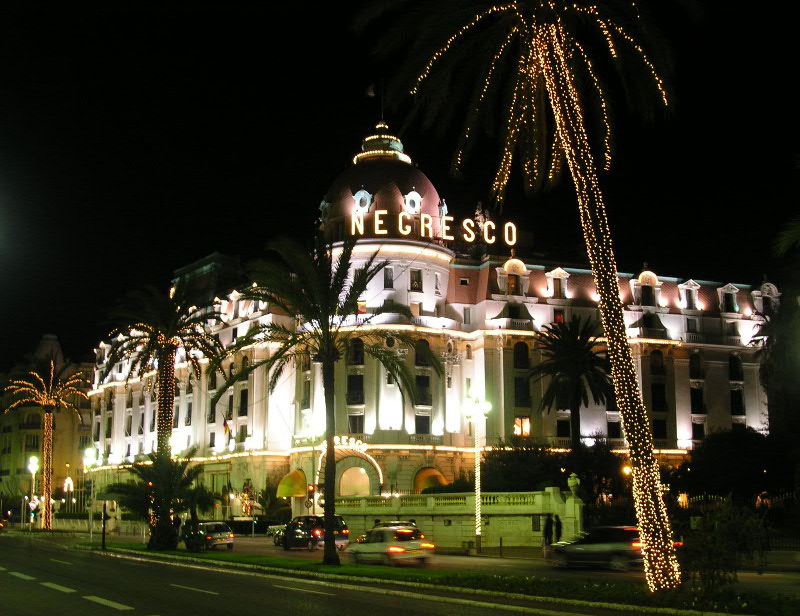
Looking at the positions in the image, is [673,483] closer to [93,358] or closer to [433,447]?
[433,447]

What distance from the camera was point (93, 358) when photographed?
5413 inches

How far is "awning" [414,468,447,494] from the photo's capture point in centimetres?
7444

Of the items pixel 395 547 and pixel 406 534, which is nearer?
pixel 395 547

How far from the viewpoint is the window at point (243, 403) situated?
86.2m

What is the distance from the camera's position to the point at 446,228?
83.1 m

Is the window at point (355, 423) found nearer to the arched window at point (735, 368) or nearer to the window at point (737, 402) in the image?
the window at point (737, 402)

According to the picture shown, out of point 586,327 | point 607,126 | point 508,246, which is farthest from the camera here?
point 508,246

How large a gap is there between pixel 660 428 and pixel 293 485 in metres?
31.3

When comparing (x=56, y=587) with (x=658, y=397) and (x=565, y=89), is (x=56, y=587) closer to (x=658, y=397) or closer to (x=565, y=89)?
(x=565, y=89)

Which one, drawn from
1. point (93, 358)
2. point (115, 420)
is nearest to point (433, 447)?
point (115, 420)

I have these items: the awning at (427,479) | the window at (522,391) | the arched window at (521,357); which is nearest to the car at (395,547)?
the awning at (427,479)

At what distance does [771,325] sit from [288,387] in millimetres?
39631

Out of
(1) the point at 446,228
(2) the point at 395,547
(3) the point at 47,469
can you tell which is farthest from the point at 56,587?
(1) the point at 446,228

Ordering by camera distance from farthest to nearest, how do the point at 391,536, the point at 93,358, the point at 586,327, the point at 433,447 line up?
the point at 93,358
the point at 433,447
the point at 586,327
the point at 391,536
